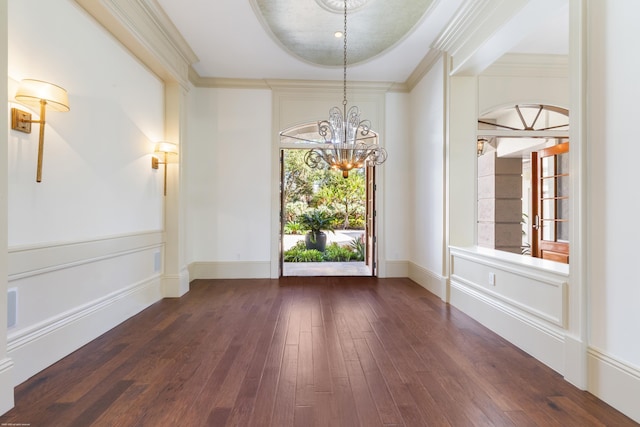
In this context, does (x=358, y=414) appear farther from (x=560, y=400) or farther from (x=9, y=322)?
(x=9, y=322)

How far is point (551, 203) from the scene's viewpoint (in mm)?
4785

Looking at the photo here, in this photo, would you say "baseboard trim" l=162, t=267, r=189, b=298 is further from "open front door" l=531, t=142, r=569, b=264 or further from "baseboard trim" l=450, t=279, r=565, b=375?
"open front door" l=531, t=142, r=569, b=264

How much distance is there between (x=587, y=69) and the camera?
2.00 meters

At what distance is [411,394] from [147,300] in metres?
3.22

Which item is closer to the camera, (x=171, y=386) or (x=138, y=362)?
(x=171, y=386)

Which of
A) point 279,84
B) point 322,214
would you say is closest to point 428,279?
point 279,84

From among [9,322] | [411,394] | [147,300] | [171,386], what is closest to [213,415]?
[171,386]

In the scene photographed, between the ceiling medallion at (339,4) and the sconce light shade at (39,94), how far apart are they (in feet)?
8.49

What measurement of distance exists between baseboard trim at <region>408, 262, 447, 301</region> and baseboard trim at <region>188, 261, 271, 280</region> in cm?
245

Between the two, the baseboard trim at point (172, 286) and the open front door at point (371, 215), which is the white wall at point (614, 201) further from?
the baseboard trim at point (172, 286)

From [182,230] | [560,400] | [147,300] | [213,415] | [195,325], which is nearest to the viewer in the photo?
[213,415]

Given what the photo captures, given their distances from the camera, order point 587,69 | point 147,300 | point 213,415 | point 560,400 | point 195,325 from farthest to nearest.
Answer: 1. point 147,300
2. point 195,325
3. point 587,69
4. point 560,400
5. point 213,415

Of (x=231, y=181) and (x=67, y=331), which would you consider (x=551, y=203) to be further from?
(x=67, y=331)

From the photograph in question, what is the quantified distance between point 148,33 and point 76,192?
1.99 meters
